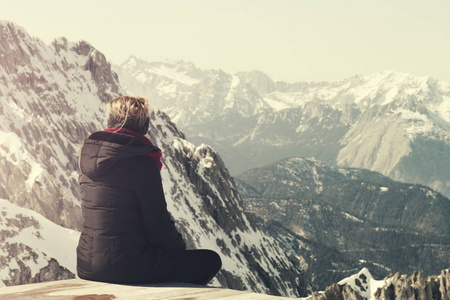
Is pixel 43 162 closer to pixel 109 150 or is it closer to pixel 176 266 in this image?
pixel 176 266

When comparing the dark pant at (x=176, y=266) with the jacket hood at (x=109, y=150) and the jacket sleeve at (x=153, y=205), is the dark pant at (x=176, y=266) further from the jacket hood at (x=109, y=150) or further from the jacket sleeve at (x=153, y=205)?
the jacket hood at (x=109, y=150)

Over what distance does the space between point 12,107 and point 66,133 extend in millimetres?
17680

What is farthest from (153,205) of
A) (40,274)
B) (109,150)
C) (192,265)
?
(40,274)

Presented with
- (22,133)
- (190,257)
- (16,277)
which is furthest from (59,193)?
(190,257)

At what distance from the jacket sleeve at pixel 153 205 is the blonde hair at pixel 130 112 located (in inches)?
53.5

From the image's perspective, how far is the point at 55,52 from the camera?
7707 inches

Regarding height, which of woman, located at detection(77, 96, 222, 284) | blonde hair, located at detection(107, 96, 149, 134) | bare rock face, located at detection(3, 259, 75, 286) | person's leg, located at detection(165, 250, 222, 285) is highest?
blonde hair, located at detection(107, 96, 149, 134)

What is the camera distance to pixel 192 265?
59.0 feet

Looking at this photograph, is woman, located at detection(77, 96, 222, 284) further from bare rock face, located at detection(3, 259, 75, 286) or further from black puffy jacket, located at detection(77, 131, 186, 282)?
bare rock face, located at detection(3, 259, 75, 286)

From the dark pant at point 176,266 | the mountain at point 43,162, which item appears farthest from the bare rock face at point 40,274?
the dark pant at point 176,266

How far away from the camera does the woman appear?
55.7ft

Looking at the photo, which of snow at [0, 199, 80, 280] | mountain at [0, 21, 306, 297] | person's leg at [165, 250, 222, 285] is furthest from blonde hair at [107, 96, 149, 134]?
snow at [0, 199, 80, 280]

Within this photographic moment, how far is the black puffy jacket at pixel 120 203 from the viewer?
55.6 feet

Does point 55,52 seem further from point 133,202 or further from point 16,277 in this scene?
point 133,202
